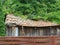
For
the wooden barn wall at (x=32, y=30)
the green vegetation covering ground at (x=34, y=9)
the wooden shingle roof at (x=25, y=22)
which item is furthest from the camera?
the green vegetation covering ground at (x=34, y=9)

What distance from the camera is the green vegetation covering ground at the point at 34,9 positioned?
16766mm

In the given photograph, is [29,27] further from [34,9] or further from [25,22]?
[34,9]

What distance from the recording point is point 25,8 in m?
18.1

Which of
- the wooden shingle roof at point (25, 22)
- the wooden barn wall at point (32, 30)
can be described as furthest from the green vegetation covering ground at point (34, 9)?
the wooden barn wall at point (32, 30)

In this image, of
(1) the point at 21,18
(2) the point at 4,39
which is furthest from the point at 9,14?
(2) the point at 4,39

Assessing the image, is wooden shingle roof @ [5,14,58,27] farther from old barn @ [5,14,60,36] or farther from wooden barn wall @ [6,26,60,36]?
wooden barn wall @ [6,26,60,36]

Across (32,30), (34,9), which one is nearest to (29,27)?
(32,30)

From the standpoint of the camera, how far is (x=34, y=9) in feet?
59.9

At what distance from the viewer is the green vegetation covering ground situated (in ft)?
55.0

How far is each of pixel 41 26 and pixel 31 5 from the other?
141 inches

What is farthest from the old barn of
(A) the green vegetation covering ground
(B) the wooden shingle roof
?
(A) the green vegetation covering ground

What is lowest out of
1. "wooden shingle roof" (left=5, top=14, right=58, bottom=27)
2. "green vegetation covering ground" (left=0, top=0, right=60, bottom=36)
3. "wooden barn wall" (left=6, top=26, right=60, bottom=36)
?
"wooden barn wall" (left=6, top=26, right=60, bottom=36)

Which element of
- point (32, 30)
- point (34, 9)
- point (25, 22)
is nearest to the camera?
point (25, 22)

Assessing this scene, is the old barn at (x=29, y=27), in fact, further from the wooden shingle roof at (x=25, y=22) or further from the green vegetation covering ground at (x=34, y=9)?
the green vegetation covering ground at (x=34, y=9)
